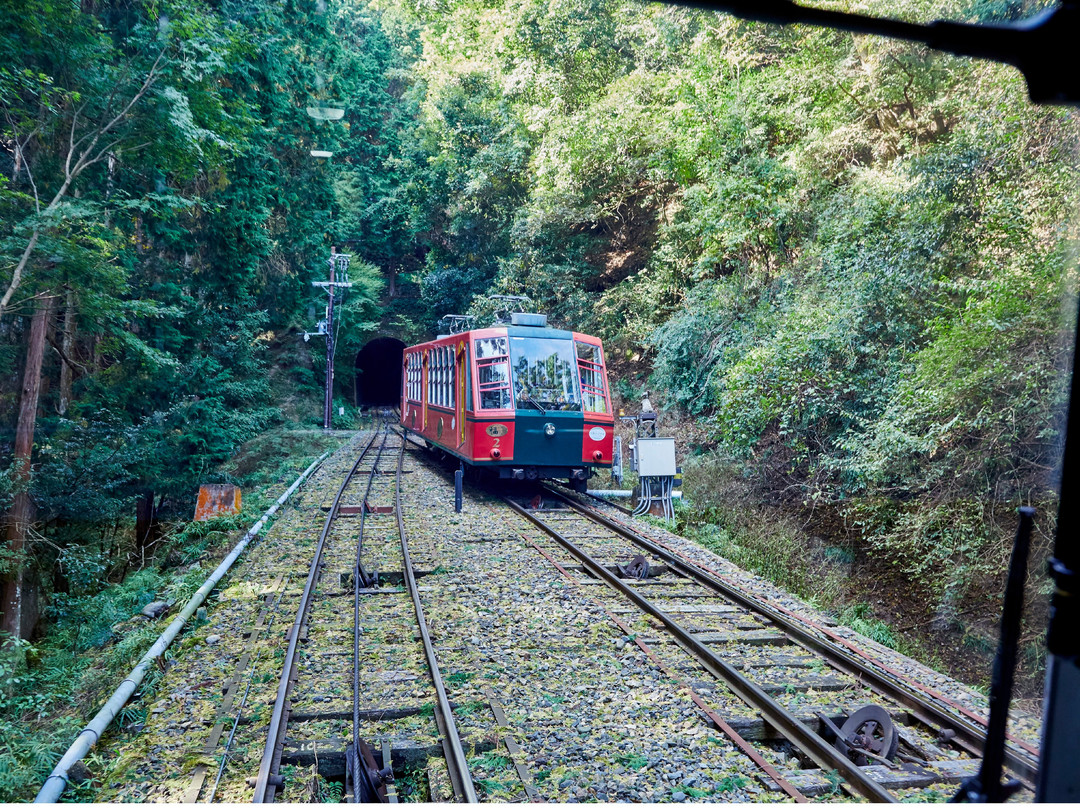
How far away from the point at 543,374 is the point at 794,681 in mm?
8207

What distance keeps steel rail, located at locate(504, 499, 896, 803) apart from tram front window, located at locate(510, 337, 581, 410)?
5.45 meters

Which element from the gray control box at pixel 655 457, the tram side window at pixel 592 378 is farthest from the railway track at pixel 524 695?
the tram side window at pixel 592 378

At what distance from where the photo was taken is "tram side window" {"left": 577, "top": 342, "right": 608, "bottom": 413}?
45.1ft

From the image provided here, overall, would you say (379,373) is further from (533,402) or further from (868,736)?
(868,736)

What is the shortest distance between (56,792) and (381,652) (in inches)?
110

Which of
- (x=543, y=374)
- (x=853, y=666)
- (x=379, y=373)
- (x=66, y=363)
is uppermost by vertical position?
(x=379, y=373)

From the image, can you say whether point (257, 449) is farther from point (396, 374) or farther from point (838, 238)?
point (396, 374)

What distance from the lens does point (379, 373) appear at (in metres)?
52.5

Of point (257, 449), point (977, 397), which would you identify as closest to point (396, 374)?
point (257, 449)

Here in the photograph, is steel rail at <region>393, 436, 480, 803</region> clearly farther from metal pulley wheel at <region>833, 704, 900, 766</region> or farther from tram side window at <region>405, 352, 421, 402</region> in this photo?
tram side window at <region>405, 352, 421, 402</region>

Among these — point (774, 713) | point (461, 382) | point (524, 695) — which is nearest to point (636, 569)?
point (524, 695)

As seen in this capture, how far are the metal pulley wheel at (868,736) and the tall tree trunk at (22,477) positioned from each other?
38.0 feet

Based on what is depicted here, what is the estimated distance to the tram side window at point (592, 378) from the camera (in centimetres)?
1373

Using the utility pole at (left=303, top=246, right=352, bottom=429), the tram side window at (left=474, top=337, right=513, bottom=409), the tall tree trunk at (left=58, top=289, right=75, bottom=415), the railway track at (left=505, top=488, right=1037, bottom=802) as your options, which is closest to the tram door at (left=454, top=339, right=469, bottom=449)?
the tram side window at (left=474, top=337, right=513, bottom=409)
